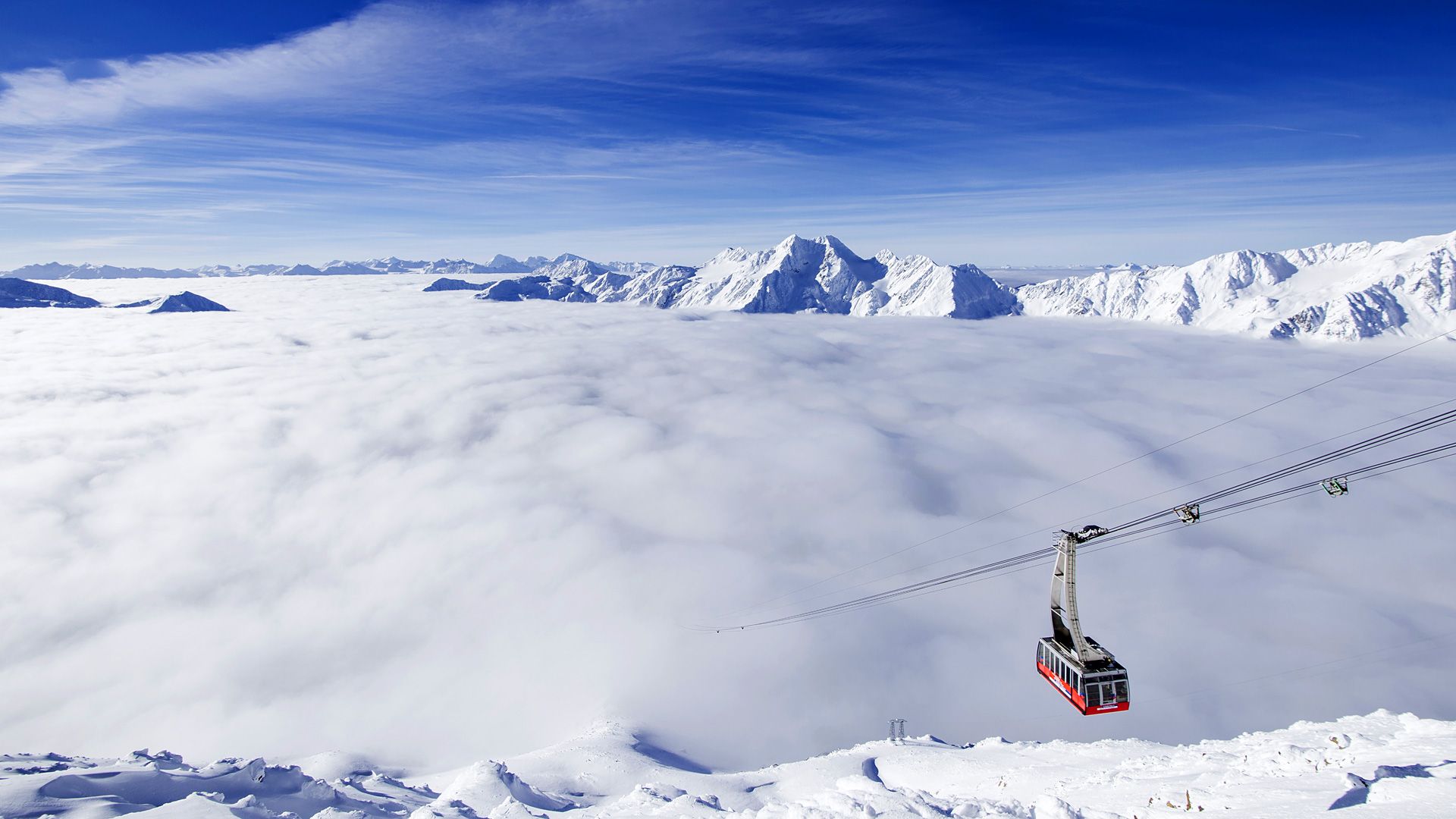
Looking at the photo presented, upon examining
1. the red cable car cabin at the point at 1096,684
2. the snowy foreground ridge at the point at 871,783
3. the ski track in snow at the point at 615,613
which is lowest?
the ski track in snow at the point at 615,613

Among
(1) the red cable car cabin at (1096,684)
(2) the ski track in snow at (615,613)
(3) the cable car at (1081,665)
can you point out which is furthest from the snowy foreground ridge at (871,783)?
(2) the ski track in snow at (615,613)

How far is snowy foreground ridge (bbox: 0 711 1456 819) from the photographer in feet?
66.5

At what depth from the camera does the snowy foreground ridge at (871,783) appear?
798 inches

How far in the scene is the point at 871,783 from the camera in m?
34.3

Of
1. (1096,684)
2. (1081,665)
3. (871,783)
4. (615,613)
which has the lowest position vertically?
(615,613)

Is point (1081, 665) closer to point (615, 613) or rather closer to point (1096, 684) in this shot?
point (1096, 684)

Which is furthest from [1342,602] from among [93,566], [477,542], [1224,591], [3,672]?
[93,566]

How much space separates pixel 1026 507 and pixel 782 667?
116 metres

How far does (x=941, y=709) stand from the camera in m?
87.8

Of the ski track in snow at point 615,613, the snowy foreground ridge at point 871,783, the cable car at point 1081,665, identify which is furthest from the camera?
the ski track in snow at point 615,613

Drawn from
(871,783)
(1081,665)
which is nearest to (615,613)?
(871,783)

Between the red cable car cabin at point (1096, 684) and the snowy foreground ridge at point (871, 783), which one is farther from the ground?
the red cable car cabin at point (1096, 684)

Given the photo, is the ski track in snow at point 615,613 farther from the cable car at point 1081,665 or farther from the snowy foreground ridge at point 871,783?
the cable car at point 1081,665

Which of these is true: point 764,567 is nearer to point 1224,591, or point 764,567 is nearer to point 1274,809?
point 1224,591
